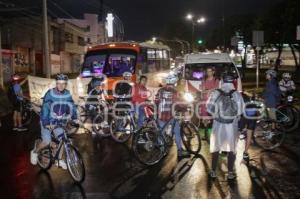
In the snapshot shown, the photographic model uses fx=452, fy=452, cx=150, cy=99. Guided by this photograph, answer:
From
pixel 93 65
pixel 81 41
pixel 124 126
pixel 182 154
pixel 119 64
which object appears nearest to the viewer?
pixel 182 154

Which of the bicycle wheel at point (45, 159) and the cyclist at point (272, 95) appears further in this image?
the cyclist at point (272, 95)

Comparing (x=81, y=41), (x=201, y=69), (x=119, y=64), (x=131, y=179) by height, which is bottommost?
(x=131, y=179)

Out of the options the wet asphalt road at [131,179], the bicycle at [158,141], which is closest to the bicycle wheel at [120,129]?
the wet asphalt road at [131,179]

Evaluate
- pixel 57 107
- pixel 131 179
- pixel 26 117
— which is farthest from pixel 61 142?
pixel 26 117

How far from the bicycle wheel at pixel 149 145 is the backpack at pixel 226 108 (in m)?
1.88

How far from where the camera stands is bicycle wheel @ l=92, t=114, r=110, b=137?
41.4 feet

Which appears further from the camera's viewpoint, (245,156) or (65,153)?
(245,156)

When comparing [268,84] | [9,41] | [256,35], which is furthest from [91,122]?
[9,41]

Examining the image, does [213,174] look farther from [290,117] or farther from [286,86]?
[286,86]

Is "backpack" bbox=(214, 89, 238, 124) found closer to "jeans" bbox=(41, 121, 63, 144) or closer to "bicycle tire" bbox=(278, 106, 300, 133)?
"jeans" bbox=(41, 121, 63, 144)

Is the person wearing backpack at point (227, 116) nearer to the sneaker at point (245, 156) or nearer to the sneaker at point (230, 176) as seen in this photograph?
the sneaker at point (230, 176)

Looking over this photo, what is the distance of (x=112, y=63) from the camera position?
68.1 feet

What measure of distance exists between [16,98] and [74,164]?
6.78 metres

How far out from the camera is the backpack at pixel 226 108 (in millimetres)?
7871
